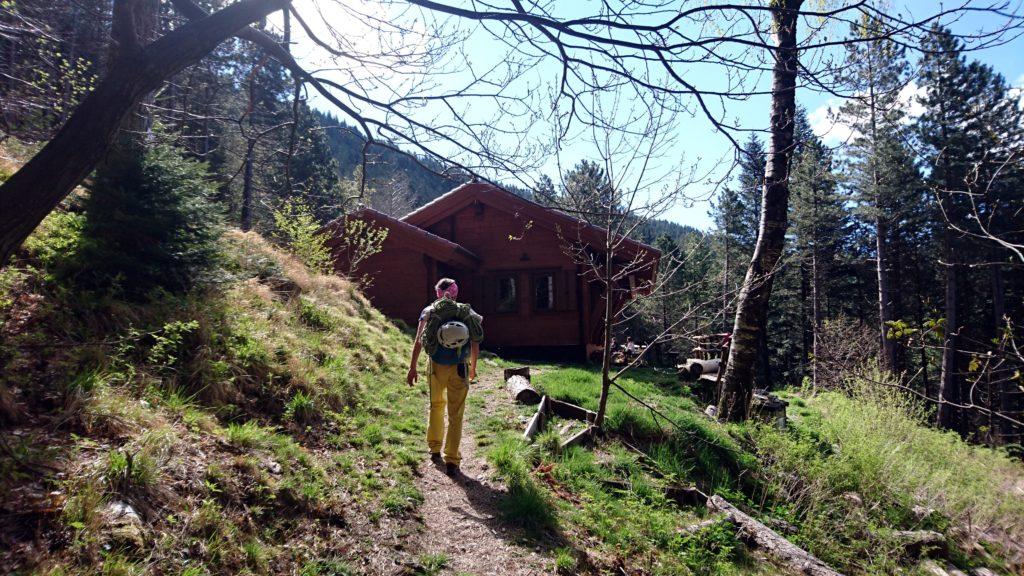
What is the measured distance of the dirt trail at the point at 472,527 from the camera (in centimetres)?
336

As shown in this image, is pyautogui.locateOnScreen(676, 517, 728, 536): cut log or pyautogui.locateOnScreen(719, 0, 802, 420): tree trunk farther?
pyautogui.locateOnScreen(719, 0, 802, 420): tree trunk

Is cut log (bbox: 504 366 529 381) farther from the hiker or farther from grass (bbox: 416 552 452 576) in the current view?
grass (bbox: 416 552 452 576)

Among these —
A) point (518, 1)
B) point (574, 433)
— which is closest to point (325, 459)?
point (574, 433)

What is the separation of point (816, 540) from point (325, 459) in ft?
16.7

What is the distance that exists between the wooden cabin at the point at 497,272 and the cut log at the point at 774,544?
1030cm

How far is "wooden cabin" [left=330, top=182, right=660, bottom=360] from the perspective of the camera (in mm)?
14680

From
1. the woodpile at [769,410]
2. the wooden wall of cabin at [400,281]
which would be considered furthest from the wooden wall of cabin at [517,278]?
the woodpile at [769,410]

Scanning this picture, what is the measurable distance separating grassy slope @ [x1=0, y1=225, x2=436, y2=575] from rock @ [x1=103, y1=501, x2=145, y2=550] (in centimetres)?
1

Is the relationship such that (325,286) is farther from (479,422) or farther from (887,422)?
(887,422)

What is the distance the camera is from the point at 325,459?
4199mm

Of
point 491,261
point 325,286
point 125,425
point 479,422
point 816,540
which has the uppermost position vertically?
point 491,261

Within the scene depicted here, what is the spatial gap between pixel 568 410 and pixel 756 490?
268 centimetres

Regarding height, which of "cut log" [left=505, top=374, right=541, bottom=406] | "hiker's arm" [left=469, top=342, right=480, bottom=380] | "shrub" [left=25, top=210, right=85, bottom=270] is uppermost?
"shrub" [left=25, top=210, right=85, bottom=270]

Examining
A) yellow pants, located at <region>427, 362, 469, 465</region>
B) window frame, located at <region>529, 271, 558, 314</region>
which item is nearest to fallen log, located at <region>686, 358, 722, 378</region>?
window frame, located at <region>529, 271, 558, 314</region>
